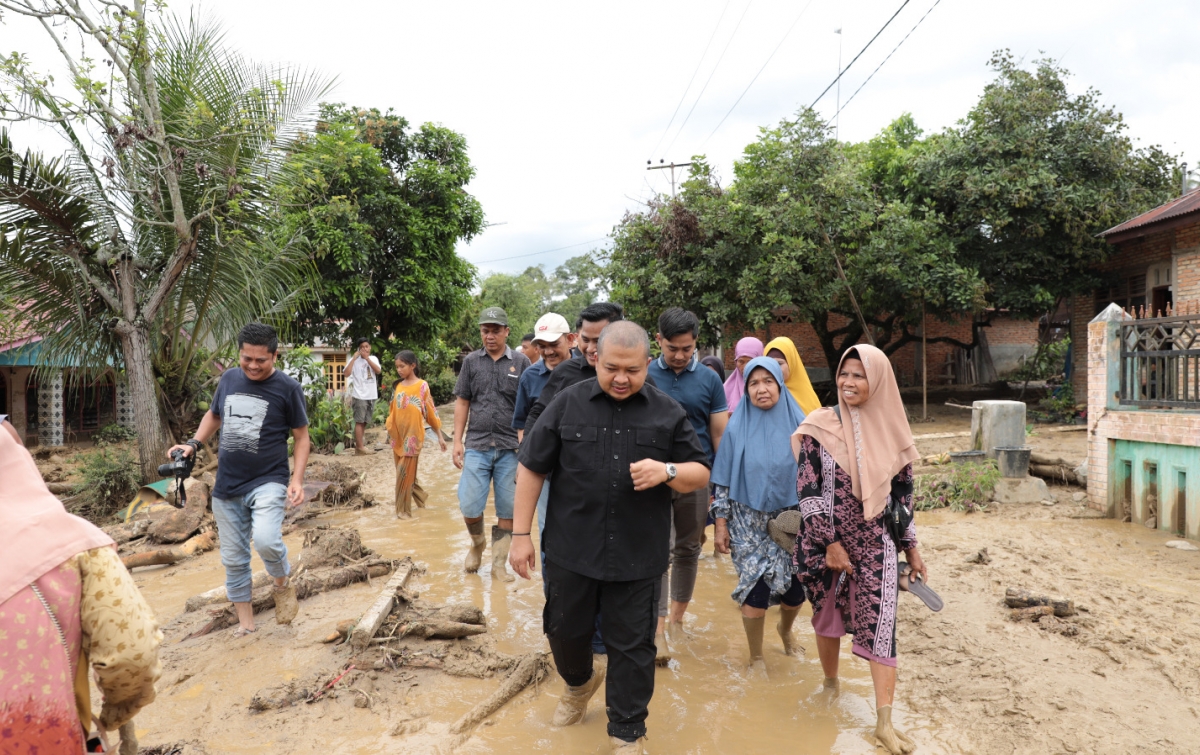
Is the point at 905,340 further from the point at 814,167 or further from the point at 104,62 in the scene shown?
the point at 104,62

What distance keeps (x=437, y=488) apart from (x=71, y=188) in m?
5.72

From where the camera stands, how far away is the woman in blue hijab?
163 inches

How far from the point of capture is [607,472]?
319cm

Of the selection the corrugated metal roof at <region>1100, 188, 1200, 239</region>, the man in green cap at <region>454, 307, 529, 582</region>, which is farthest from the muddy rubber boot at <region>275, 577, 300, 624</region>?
the corrugated metal roof at <region>1100, 188, 1200, 239</region>

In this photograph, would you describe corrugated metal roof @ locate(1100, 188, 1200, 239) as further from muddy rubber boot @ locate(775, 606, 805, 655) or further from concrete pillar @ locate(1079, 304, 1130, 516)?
muddy rubber boot @ locate(775, 606, 805, 655)

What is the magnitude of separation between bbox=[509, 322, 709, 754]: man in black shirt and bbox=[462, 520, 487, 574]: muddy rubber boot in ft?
10.2

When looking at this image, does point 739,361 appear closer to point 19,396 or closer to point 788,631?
point 788,631

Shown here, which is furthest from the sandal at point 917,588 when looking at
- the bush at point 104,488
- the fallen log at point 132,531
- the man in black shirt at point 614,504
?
the bush at point 104,488

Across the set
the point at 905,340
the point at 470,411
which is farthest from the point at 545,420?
the point at 905,340

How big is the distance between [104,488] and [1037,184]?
16695mm

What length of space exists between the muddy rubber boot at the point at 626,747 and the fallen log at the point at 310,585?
113 inches

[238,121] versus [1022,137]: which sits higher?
[1022,137]

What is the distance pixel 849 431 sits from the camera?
3.60 metres

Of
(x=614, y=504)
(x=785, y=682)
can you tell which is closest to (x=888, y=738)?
(x=785, y=682)
